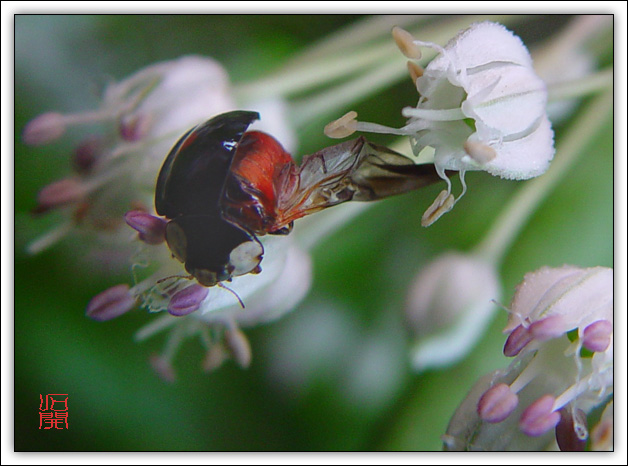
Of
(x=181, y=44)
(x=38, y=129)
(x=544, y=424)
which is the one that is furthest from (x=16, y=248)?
(x=544, y=424)

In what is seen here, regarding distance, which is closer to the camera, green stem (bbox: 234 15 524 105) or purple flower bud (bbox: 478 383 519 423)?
purple flower bud (bbox: 478 383 519 423)

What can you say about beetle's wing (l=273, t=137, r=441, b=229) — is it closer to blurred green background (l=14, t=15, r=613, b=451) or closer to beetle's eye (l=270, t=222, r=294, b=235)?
beetle's eye (l=270, t=222, r=294, b=235)

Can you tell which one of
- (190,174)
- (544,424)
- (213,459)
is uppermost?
(190,174)

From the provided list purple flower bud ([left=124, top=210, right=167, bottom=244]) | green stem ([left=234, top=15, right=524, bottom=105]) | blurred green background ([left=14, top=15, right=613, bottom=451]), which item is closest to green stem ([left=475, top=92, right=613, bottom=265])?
blurred green background ([left=14, top=15, right=613, bottom=451])

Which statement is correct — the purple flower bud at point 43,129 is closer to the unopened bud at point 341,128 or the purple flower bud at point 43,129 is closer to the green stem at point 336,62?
the green stem at point 336,62

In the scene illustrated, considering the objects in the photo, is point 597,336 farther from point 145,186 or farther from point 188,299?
→ point 145,186

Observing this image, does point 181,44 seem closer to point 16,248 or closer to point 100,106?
point 100,106

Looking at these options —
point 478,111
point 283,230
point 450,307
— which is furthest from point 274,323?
point 478,111
